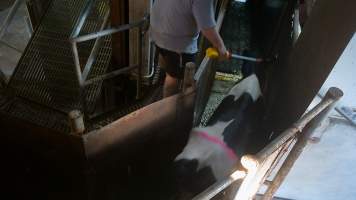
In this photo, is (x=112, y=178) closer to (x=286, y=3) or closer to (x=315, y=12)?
(x=315, y=12)

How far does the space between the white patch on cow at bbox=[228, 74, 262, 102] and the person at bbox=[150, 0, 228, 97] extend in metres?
0.27

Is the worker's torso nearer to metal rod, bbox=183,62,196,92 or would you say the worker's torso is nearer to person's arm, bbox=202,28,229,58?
person's arm, bbox=202,28,229,58

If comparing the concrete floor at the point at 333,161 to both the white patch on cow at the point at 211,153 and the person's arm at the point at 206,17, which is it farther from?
the person's arm at the point at 206,17

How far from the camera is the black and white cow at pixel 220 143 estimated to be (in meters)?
1.77

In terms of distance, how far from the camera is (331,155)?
221cm

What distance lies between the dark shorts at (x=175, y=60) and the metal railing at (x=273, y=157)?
1.17 metres

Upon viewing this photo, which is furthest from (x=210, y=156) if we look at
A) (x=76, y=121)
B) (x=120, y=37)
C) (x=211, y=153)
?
(x=120, y=37)

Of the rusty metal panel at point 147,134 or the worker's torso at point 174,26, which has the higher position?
the worker's torso at point 174,26

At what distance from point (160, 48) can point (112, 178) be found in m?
1.16

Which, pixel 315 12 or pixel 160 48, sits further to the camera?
pixel 160 48

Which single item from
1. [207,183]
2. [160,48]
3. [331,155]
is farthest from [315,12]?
[207,183]

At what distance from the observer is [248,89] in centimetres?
224

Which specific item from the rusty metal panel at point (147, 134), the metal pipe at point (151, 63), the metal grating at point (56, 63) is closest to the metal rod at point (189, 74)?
the rusty metal panel at point (147, 134)

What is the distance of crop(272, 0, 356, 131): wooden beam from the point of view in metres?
1.62
